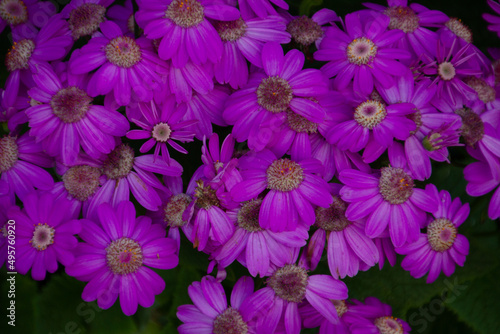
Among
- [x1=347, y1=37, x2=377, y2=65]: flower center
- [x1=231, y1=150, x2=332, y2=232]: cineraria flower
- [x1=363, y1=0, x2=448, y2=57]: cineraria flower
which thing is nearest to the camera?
[x1=231, y1=150, x2=332, y2=232]: cineraria flower

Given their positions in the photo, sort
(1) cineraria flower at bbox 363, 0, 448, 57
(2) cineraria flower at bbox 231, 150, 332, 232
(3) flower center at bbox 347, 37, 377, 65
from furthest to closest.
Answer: (1) cineraria flower at bbox 363, 0, 448, 57 → (3) flower center at bbox 347, 37, 377, 65 → (2) cineraria flower at bbox 231, 150, 332, 232

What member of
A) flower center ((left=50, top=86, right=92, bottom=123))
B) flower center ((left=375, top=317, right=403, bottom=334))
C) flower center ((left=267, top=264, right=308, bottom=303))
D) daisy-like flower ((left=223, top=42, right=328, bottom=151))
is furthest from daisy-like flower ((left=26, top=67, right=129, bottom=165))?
flower center ((left=375, top=317, right=403, bottom=334))

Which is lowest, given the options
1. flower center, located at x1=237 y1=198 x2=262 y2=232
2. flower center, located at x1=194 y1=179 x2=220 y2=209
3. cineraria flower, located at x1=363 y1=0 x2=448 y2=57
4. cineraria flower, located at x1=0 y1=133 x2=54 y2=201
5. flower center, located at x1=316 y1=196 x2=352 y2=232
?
cineraria flower, located at x1=0 y1=133 x2=54 y2=201

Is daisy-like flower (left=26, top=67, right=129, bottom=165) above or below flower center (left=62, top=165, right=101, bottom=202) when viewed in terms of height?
above

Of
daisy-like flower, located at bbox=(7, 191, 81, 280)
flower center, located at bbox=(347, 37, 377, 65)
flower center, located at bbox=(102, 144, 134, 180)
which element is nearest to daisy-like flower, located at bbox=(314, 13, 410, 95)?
flower center, located at bbox=(347, 37, 377, 65)

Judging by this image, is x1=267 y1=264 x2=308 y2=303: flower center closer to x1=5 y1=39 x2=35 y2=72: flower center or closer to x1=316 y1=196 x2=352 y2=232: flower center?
x1=316 y1=196 x2=352 y2=232: flower center

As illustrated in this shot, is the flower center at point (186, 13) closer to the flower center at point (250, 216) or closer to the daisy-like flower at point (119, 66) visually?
the daisy-like flower at point (119, 66)

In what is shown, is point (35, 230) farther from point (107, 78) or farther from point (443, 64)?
point (443, 64)

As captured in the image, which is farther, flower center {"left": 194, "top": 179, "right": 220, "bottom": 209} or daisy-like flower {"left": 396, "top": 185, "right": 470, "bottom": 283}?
daisy-like flower {"left": 396, "top": 185, "right": 470, "bottom": 283}
